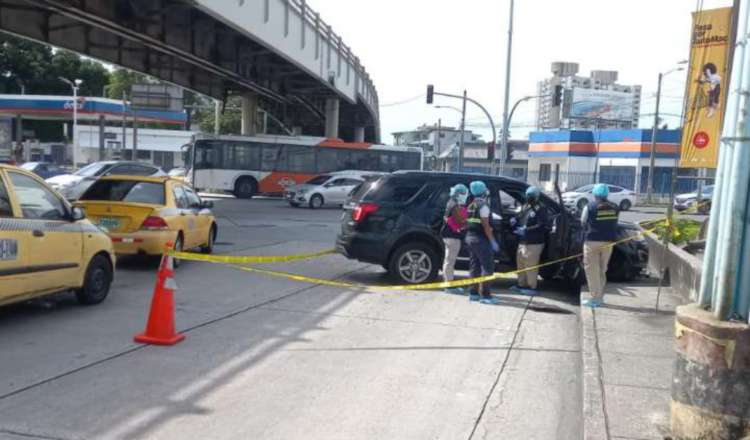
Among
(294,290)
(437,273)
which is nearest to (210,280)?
(294,290)

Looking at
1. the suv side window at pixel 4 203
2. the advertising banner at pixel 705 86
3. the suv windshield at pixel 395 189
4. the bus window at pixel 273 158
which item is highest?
the advertising banner at pixel 705 86

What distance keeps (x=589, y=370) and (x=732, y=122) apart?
2730mm

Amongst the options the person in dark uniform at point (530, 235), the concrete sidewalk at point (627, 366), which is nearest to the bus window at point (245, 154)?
the person in dark uniform at point (530, 235)

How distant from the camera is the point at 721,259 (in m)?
4.65

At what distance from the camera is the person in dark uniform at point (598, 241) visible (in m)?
9.80

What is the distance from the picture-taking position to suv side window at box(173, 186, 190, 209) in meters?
12.7

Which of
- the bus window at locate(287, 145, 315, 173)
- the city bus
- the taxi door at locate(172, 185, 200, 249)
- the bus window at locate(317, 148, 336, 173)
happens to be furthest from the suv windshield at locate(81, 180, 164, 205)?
the bus window at locate(317, 148, 336, 173)

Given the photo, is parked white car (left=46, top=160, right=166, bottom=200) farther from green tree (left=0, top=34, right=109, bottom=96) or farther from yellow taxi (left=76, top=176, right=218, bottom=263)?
green tree (left=0, top=34, right=109, bottom=96)

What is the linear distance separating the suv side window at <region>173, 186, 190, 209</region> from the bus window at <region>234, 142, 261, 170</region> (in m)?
23.9

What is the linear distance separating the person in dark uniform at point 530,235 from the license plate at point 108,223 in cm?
624

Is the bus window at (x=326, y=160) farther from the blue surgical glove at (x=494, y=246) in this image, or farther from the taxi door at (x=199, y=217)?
the blue surgical glove at (x=494, y=246)

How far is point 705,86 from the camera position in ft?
43.7

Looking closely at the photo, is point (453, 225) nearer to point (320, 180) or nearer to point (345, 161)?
Answer: point (320, 180)

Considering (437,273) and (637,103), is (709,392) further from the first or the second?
(637,103)
